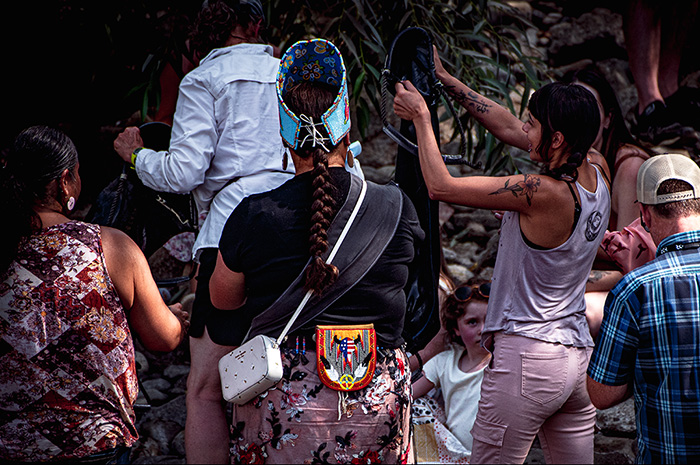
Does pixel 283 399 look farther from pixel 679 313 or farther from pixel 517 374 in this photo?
pixel 679 313

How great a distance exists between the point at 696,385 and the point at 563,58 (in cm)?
467

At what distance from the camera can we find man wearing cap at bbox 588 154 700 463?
1849 mm

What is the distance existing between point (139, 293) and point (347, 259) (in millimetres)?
689

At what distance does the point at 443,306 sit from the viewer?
3.59m

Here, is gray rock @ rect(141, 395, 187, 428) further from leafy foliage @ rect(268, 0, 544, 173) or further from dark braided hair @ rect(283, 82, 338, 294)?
dark braided hair @ rect(283, 82, 338, 294)

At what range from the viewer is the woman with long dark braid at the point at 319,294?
79.5 inches

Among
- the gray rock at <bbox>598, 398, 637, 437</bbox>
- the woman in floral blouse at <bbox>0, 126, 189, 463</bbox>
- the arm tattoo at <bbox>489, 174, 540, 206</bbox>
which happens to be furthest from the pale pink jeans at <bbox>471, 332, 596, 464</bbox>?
the gray rock at <bbox>598, 398, 637, 437</bbox>

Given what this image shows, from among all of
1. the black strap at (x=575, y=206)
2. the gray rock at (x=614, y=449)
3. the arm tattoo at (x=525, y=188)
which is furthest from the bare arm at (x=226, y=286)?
the gray rock at (x=614, y=449)

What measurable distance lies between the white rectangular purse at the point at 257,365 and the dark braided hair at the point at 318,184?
50mm

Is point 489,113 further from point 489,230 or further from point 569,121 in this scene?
point 489,230

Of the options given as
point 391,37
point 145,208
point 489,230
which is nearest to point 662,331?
point 145,208

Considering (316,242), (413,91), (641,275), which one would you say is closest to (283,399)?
(316,242)

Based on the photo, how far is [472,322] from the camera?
343 centimetres

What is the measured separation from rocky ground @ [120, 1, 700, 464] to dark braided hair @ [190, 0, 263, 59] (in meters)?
2.10
